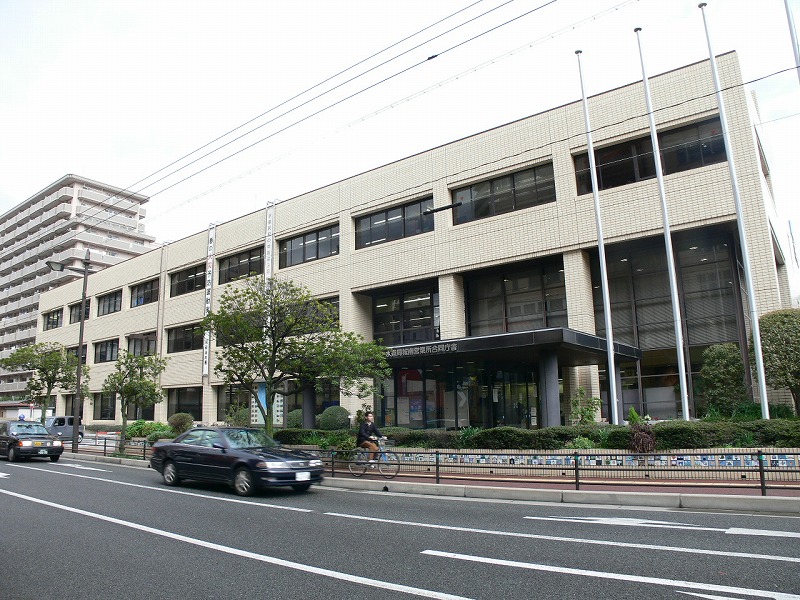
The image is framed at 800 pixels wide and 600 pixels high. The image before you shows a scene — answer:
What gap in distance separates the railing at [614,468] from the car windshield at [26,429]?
14166 mm

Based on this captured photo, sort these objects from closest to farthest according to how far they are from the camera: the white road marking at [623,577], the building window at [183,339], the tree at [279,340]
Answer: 1. the white road marking at [623,577]
2. the tree at [279,340]
3. the building window at [183,339]

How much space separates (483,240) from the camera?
25.4 m

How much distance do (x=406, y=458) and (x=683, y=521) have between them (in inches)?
318

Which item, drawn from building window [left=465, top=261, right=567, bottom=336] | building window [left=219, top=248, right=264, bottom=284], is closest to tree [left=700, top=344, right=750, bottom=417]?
building window [left=465, top=261, right=567, bottom=336]

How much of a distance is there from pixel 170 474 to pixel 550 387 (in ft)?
38.4

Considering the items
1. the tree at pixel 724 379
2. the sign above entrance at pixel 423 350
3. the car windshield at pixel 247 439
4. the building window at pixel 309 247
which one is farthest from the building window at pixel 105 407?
the tree at pixel 724 379

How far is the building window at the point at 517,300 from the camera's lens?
24422 mm

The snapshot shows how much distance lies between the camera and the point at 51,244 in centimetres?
7312

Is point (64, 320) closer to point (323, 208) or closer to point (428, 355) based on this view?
point (323, 208)

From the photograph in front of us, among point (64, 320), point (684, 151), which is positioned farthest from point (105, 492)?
point (64, 320)

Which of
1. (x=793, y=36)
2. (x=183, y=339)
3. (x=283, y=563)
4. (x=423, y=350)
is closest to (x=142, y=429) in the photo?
(x=183, y=339)

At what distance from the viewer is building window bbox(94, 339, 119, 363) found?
152ft

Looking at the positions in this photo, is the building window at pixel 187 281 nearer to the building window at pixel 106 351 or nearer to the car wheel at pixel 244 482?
the building window at pixel 106 351

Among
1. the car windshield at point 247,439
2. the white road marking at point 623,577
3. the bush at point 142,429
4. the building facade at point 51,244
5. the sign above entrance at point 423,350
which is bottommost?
the white road marking at point 623,577
